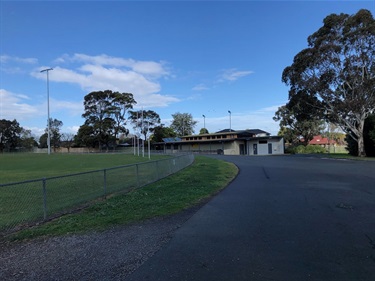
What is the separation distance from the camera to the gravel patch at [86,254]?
4.30 meters

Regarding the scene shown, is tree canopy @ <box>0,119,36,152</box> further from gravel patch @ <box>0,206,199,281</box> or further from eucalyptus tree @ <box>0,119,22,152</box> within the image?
gravel patch @ <box>0,206,199,281</box>

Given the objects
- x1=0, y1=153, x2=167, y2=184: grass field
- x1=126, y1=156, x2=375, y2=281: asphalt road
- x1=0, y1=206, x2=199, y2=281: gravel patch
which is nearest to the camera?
x1=126, y1=156, x2=375, y2=281: asphalt road

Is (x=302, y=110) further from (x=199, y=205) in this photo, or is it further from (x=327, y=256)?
(x=327, y=256)

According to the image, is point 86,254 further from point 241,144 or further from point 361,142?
point 241,144

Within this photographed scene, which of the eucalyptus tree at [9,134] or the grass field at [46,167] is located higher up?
the eucalyptus tree at [9,134]

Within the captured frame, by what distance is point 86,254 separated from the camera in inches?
198

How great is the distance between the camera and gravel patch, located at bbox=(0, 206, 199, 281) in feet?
14.1

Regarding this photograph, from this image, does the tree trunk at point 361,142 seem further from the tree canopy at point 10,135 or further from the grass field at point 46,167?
the tree canopy at point 10,135

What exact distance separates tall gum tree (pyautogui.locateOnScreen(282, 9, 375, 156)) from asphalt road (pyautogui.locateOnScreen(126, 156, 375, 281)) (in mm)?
31604

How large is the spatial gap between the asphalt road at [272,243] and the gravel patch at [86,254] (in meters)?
0.30

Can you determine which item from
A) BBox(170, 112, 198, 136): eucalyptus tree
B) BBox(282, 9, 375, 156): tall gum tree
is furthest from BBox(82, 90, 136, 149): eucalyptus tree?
BBox(282, 9, 375, 156): tall gum tree

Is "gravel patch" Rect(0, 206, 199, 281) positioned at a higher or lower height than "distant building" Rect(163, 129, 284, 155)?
lower

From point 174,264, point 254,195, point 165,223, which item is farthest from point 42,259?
point 254,195

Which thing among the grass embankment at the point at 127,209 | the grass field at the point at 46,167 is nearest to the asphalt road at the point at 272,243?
the grass embankment at the point at 127,209
